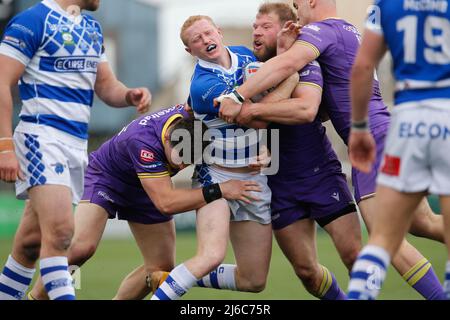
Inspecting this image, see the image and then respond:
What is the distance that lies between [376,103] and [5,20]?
14.5 meters

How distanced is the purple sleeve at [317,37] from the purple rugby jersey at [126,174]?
993 mm

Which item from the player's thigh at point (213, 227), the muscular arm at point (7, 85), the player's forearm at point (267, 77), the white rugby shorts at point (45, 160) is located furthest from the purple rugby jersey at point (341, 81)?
the muscular arm at point (7, 85)

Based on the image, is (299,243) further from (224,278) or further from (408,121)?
(408,121)

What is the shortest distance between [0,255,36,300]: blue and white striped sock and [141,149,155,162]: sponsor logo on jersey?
1.08 metres

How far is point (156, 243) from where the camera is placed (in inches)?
263

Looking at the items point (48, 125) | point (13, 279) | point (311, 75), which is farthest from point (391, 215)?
point (13, 279)

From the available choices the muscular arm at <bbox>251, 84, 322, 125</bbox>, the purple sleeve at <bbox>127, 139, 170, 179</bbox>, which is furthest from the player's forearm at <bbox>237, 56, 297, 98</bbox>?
the purple sleeve at <bbox>127, 139, 170, 179</bbox>

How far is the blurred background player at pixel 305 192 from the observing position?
6.26m

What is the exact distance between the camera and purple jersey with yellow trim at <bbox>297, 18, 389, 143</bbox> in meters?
6.06

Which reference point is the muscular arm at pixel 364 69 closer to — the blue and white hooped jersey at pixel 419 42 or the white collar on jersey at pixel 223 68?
the blue and white hooped jersey at pixel 419 42

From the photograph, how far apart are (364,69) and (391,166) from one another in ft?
1.73

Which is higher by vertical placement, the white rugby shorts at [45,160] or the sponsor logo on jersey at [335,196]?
the white rugby shorts at [45,160]

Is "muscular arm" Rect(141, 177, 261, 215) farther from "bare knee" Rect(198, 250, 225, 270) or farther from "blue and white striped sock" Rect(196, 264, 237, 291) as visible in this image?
"blue and white striped sock" Rect(196, 264, 237, 291)
